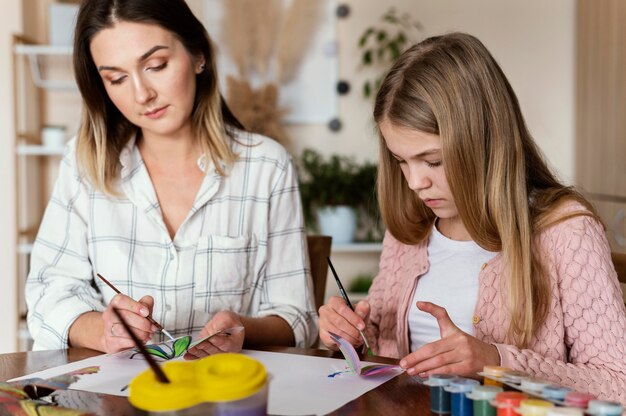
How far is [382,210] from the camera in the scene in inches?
65.1

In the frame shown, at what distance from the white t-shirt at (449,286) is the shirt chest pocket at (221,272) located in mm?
414

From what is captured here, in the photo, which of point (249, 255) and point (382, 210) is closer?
point (382, 210)

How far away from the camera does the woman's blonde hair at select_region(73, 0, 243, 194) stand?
1.70 m

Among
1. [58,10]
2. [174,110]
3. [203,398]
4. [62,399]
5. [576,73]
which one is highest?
[58,10]

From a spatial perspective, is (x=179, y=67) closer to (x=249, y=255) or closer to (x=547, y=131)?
(x=249, y=255)

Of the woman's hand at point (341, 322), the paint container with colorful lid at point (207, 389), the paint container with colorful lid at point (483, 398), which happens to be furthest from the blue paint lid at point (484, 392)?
the woman's hand at point (341, 322)

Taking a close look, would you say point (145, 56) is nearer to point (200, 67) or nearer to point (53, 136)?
point (200, 67)

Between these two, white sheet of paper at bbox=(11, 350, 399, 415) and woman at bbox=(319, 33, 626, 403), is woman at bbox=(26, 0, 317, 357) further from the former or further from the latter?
woman at bbox=(319, 33, 626, 403)

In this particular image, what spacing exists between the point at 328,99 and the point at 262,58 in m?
0.36

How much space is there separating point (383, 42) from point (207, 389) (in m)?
2.96

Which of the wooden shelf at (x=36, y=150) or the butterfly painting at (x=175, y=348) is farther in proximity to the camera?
the wooden shelf at (x=36, y=150)

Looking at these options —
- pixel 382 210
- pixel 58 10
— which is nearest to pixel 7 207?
pixel 58 10

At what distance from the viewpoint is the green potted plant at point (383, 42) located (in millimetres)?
3467

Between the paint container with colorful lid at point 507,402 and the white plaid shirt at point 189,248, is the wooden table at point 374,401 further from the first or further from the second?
the white plaid shirt at point 189,248
